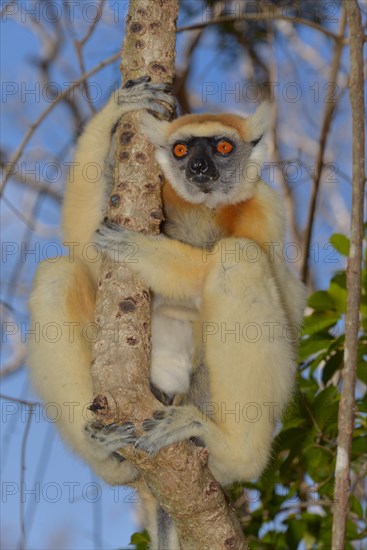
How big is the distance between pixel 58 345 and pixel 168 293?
26.7 inches

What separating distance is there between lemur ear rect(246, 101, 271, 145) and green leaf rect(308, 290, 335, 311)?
118cm

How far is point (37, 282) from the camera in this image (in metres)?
4.16

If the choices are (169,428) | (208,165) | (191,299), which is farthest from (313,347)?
(169,428)

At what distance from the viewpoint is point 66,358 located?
400cm

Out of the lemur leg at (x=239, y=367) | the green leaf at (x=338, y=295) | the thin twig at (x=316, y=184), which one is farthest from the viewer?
the thin twig at (x=316, y=184)

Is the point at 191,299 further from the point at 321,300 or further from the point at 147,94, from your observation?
the point at 321,300

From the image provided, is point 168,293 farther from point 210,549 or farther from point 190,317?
point 210,549

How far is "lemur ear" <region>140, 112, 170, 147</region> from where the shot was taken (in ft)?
13.2

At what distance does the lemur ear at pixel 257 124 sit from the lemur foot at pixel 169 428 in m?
2.14

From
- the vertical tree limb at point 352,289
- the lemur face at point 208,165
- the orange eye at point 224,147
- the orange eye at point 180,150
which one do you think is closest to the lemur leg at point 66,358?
the lemur face at point 208,165

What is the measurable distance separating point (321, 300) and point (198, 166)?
137 cm

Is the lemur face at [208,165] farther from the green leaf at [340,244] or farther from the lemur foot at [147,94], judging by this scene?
the green leaf at [340,244]

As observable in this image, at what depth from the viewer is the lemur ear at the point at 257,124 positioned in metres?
5.05

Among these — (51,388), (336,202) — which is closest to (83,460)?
(51,388)
